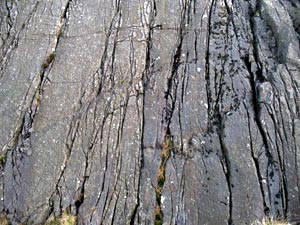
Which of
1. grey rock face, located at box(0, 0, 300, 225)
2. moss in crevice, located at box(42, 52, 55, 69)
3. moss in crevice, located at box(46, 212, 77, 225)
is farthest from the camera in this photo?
moss in crevice, located at box(42, 52, 55, 69)

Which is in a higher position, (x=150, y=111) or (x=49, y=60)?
(x=49, y=60)

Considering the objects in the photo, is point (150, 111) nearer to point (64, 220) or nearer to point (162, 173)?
point (162, 173)

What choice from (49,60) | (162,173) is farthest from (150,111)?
(49,60)

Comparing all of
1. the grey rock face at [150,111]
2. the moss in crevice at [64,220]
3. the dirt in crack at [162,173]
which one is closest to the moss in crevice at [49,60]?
the grey rock face at [150,111]

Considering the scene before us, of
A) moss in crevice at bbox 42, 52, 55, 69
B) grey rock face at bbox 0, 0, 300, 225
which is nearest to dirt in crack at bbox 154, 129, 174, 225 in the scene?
grey rock face at bbox 0, 0, 300, 225

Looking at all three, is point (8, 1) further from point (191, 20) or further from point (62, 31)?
point (191, 20)

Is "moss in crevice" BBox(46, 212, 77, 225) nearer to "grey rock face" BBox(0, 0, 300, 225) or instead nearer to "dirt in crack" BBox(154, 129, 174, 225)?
"grey rock face" BBox(0, 0, 300, 225)
